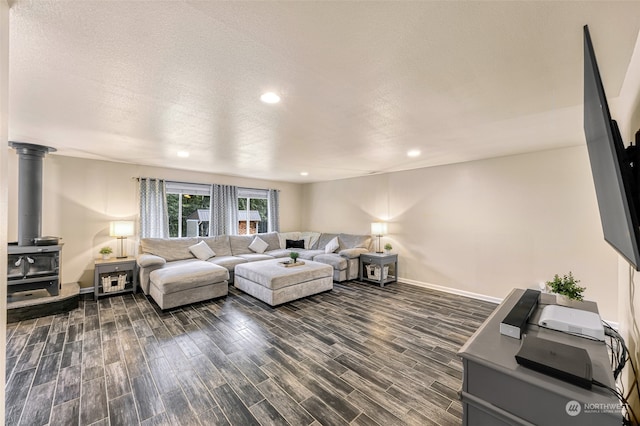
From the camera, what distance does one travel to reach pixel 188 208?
5.58 meters

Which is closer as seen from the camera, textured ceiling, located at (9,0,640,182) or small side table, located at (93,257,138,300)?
textured ceiling, located at (9,0,640,182)

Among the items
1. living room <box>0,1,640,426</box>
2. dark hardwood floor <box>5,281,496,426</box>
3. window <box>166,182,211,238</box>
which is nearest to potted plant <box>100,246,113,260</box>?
living room <box>0,1,640,426</box>

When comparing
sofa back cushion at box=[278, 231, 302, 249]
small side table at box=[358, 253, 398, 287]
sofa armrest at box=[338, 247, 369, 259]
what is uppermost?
sofa back cushion at box=[278, 231, 302, 249]

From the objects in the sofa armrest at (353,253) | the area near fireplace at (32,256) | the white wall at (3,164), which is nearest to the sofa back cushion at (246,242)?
the sofa armrest at (353,253)

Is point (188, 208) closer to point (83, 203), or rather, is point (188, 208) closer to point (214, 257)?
point (214, 257)

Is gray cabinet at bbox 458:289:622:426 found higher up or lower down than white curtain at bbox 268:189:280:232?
lower down

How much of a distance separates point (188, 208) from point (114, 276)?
6.16 ft

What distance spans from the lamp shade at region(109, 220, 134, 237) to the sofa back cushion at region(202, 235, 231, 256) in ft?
Answer: 4.40

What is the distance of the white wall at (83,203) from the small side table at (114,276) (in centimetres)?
40

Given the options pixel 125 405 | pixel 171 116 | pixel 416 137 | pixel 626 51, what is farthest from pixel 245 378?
pixel 626 51

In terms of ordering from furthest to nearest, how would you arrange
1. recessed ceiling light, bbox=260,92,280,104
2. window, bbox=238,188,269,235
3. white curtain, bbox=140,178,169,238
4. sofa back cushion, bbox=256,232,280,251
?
window, bbox=238,188,269,235 → sofa back cushion, bbox=256,232,280,251 → white curtain, bbox=140,178,169,238 → recessed ceiling light, bbox=260,92,280,104

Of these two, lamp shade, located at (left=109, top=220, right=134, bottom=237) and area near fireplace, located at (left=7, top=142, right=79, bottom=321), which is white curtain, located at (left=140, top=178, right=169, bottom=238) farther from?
area near fireplace, located at (left=7, top=142, right=79, bottom=321)

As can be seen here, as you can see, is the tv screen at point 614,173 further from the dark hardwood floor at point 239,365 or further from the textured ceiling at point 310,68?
the dark hardwood floor at point 239,365

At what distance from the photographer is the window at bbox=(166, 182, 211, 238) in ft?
17.5
